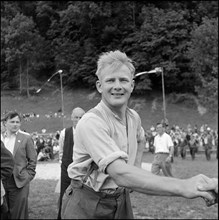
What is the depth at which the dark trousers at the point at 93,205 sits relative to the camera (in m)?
2.11

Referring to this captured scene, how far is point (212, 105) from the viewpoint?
3403 centimetres

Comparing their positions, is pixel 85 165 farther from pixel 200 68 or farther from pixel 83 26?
pixel 200 68

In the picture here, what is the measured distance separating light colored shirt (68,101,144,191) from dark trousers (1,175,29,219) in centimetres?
331

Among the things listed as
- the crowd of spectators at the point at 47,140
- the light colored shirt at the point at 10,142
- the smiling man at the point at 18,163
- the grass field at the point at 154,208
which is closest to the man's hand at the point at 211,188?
the smiling man at the point at 18,163

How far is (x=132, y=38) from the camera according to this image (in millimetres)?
36312

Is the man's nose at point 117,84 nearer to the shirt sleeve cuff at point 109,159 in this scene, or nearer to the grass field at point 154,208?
the shirt sleeve cuff at point 109,159

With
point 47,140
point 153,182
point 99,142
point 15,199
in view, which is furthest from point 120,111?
point 47,140

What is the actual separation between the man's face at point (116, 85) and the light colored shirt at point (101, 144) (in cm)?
7

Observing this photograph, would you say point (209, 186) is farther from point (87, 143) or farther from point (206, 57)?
point (206, 57)

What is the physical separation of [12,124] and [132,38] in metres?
31.9

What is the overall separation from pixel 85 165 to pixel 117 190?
0.22 meters

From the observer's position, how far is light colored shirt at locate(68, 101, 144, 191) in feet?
6.48

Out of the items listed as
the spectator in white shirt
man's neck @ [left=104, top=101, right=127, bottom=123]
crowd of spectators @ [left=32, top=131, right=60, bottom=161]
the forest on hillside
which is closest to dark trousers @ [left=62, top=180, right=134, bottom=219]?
man's neck @ [left=104, top=101, right=127, bottom=123]

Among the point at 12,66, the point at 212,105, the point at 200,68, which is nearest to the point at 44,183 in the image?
the point at 12,66
